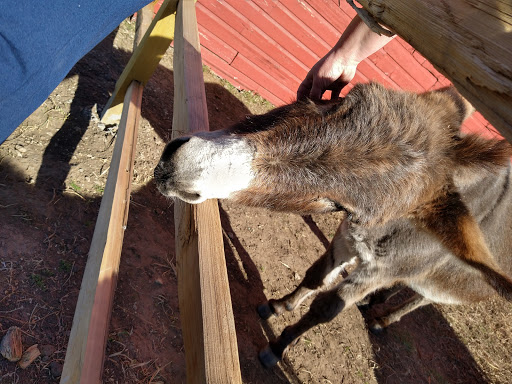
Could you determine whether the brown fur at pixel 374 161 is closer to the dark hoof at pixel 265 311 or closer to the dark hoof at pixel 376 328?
the dark hoof at pixel 265 311

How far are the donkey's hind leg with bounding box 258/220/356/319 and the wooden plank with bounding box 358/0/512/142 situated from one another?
2.06 m

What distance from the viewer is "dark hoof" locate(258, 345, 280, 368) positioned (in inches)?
128

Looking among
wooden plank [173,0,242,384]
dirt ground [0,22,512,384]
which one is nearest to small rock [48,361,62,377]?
dirt ground [0,22,512,384]


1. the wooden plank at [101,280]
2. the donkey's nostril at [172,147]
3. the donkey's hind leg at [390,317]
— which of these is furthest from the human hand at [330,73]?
the donkey's hind leg at [390,317]

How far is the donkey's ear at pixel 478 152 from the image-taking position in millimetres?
2225

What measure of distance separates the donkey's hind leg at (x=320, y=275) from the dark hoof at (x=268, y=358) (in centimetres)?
38

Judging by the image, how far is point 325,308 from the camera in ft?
10.3

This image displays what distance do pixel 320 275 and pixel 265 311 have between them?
2.20 feet

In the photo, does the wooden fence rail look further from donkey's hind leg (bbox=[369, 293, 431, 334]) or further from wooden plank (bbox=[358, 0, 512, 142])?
donkey's hind leg (bbox=[369, 293, 431, 334])

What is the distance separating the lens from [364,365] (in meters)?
3.90

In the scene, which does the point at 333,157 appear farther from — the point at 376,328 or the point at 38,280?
the point at 376,328

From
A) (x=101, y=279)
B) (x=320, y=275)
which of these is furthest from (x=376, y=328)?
(x=101, y=279)

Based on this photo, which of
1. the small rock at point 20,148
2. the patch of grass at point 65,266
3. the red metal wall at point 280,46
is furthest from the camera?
the red metal wall at point 280,46

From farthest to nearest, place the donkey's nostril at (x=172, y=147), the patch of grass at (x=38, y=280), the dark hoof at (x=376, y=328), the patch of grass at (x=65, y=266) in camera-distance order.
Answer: the dark hoof at (x=376, y=328) < the patch of grass at (x=65, y=266) < the patch of grass at (x=38, y=280) < the donkey's nostril at (x=172, y=147)
